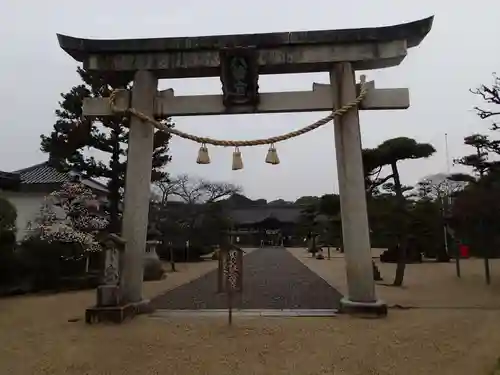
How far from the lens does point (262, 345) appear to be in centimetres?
614

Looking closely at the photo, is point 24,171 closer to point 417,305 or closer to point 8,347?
point 8,347

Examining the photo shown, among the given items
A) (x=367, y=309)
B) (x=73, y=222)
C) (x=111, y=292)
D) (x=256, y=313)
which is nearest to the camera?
(x=111, y=292)

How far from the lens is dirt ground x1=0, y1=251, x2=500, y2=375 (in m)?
5.25

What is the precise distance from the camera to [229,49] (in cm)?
841

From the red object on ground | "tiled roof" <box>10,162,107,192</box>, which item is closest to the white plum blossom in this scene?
"tiled roof" <box>10,162,107,192</box>

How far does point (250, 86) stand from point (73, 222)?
11844 millimetres

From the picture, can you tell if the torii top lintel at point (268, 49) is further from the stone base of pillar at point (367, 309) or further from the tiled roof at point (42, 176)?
the tiled roof at point (42, 176)

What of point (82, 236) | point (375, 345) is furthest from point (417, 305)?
point (82, 236)

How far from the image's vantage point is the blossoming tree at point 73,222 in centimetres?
1548

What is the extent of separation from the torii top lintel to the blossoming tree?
8.33 m

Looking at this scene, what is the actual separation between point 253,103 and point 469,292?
821cm

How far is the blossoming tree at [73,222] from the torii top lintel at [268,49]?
8.33 metres

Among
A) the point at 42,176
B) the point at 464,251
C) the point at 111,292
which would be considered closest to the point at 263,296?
the point at 111,292

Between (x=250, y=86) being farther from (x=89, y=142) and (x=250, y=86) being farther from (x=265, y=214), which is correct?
(x=265, y=214)
